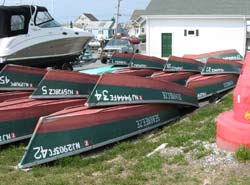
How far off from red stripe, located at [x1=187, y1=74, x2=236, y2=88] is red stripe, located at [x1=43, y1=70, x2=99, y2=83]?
8.35ft

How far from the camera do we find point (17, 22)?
15883mm

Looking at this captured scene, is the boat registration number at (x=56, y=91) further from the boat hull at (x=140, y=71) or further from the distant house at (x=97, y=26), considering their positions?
the distant house at (x=97, y=26)

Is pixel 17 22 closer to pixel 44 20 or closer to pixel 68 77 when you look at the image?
pixel 44 20

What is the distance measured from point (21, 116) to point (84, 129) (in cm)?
167

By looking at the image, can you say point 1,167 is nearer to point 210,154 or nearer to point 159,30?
point 210,154

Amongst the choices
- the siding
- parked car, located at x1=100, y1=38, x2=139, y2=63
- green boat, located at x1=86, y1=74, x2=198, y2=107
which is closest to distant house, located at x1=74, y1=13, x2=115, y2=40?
parked car, located at x1=100, y1=38, x2=139, y2=63

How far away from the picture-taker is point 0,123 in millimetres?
7914

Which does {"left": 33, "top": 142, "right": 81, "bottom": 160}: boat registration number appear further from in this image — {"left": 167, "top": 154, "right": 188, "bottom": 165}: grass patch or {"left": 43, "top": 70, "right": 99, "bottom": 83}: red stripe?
{"left": 43, "top": 70, "right": 99, "bottom": 83}: red stripe

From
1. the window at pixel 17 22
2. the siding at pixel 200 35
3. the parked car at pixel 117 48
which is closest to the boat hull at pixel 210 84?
the window at pixel 17 22

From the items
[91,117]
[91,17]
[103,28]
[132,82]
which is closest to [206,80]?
[132,82]

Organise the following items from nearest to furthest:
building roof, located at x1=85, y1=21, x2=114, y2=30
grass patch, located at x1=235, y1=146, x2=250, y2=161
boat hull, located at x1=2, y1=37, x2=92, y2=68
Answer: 1. grass patch, located at x1=235, y1=146, x2=250, y2=161
2. boat hull, located at x1=2, y1=37, x2=92, y2=68
3. building roof, located at x1=85, y1=21, x2=114, y2=30

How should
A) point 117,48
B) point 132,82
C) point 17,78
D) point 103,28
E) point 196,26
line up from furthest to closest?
point 103,28 → point 117,48 → point 196,26 → point 17,78 → point 132,82

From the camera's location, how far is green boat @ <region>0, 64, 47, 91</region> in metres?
10.6

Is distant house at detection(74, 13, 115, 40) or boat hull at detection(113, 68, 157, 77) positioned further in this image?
distant house at detection(74, 13, 115, 40)
